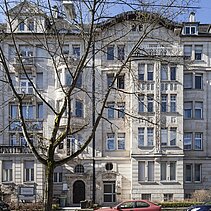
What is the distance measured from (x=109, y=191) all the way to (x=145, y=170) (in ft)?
13.6

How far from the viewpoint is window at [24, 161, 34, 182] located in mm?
38812

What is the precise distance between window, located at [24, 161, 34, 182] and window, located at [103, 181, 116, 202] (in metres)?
7.02

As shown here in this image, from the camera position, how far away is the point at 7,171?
3903 centimetres

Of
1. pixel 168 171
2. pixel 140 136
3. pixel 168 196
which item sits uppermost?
pixel 140 136

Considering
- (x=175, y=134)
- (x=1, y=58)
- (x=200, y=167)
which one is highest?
(x=1, y=58)

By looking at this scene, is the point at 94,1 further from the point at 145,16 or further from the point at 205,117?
the point at 205,117

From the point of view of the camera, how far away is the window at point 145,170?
3816 cm

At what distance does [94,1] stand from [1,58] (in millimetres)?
3004

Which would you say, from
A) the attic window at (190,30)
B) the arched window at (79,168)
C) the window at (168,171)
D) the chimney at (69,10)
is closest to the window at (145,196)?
the window at (168,171)

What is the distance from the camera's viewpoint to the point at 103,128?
40.3 m

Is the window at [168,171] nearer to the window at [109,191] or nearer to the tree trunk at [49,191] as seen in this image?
the window at [109,191]

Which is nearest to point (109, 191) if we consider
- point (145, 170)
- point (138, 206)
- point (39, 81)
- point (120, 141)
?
point (145, 170)

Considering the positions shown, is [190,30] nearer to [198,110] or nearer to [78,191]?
[198,110]

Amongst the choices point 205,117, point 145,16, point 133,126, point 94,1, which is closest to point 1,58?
point 94,1
